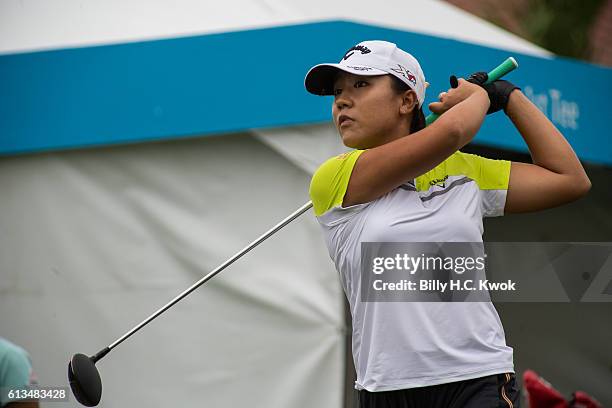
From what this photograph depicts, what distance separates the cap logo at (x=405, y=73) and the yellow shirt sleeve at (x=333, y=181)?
0.70 feet

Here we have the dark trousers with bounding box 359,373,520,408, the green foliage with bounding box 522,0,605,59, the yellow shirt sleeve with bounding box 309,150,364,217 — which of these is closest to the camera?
the dark trousers with bounding box 359,373,520,408

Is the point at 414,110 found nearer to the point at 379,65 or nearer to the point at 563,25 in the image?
the point at 379,65

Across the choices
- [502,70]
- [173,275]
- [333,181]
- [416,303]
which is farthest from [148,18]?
[416,303]

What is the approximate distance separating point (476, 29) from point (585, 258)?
6.27 ft

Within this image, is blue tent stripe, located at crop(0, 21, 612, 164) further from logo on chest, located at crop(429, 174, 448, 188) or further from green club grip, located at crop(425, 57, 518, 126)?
logo on chest, located at crop(429, 174, 448, 188)

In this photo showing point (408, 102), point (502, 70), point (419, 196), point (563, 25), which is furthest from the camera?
point (563, 25)

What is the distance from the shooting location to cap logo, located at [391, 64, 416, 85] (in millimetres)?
2525

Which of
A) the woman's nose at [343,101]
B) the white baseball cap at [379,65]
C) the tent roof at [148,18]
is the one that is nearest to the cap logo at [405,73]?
the white baseball cap at [379,65]

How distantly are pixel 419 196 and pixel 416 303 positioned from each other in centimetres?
25

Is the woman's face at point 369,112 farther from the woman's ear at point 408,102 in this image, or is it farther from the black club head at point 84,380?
the black club head at point 84,380

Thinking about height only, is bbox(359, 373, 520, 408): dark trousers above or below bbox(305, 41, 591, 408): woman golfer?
below

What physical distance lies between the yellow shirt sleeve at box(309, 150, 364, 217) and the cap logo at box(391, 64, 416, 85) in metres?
0.21

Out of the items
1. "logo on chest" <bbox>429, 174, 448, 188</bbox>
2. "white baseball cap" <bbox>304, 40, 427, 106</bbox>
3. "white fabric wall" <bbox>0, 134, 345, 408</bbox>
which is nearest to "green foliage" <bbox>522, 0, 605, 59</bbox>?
"white fabric wall" <bbox>0, 134, 345, 408</bbox>

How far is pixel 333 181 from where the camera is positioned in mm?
2482
